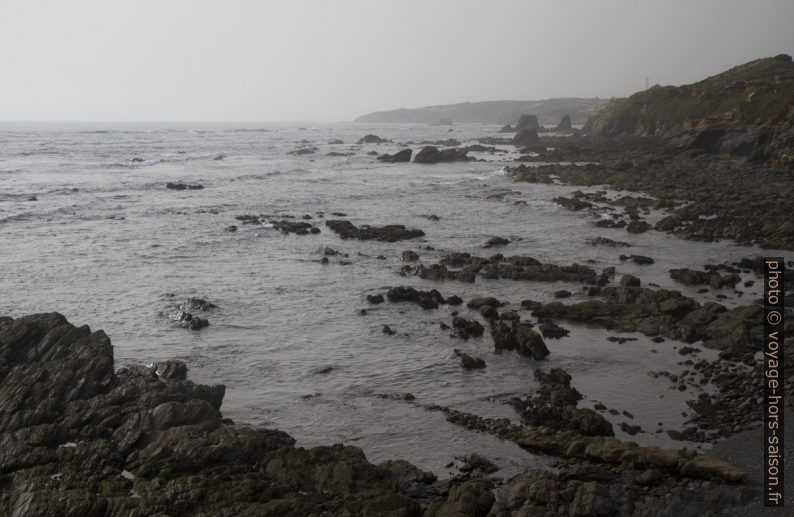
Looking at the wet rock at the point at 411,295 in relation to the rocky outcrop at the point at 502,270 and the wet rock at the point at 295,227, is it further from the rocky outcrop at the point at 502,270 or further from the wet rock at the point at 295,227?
the wet rock at the point at 295,227

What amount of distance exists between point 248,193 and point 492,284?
Result: 4228 centimetres

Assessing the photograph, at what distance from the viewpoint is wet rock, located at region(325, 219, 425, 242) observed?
42.0 m

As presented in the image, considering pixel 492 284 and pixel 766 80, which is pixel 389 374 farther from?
pixel 766 80

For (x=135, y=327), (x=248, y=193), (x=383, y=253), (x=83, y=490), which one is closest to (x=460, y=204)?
(x=383, y=253)

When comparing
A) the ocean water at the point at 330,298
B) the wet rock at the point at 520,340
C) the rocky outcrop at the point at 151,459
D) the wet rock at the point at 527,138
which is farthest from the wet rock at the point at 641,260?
the wet rock at the point at 527,138

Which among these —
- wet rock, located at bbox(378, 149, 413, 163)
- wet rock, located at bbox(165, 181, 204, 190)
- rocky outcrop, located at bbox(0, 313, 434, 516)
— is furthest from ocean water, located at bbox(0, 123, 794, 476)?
wet rock, located at bbox(378, 149, 413, 163)

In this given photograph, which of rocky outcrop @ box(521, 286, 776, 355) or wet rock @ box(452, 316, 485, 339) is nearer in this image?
rocky outcrop @ box(521, 286, 776, 355)

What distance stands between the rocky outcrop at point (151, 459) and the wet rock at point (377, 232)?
83.3ft

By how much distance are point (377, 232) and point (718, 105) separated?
61798mm

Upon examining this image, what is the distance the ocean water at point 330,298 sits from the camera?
17.5 m

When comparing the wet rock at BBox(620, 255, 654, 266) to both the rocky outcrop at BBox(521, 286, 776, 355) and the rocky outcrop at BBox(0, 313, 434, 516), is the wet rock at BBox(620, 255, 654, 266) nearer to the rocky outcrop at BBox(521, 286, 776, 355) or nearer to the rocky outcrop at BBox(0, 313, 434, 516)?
the rocky outcrop at BBox(521, 286, 776, 355)

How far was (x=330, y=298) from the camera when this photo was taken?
→ 1133 inches

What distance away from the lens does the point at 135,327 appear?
957 inches

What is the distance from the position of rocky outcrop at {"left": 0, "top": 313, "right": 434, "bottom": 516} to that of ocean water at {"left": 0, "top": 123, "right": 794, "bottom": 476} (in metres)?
2.04
